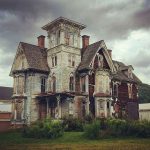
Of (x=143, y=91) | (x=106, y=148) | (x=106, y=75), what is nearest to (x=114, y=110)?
(x=106, y=75)

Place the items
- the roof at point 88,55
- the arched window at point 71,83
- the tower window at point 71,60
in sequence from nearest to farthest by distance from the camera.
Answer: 1. the roof at point 88,55
2. the arched window at point 71,83
3. the tower window at point 71,60

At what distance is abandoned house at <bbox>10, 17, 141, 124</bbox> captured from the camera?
37312mm

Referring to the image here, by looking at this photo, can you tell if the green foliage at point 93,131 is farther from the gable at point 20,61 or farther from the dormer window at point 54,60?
the gable at point 20,61

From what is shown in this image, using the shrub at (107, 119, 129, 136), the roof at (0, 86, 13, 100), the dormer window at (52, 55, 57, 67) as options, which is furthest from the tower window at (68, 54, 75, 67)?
the roof at (0, 86, 13, 100)

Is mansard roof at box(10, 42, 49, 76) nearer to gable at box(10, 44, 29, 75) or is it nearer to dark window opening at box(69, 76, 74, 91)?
gable at box(10, 44, 29, 75)

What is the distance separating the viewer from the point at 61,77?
37688 millimetres

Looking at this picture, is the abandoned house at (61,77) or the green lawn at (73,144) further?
the abandoned house at (61,77)

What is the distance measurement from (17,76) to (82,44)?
10.9 meters

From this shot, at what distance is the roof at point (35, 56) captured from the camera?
38.1 m

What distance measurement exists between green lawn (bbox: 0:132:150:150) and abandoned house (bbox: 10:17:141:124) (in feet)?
36.6

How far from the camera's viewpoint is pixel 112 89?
146ft

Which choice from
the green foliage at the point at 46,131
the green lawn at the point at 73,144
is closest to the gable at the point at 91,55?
the green foliage at the point at 46,131

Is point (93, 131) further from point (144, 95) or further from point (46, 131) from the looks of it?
point (144, 95)

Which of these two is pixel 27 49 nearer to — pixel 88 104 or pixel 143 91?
pixel 88 104
